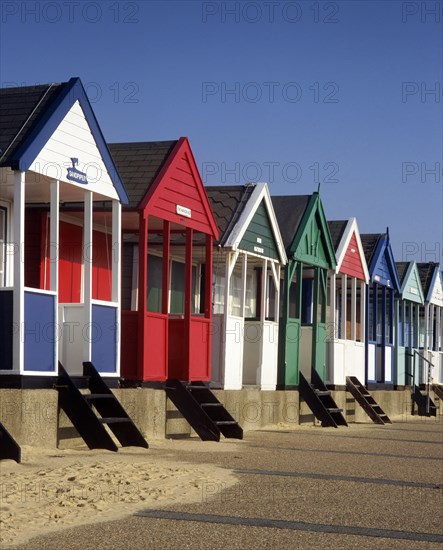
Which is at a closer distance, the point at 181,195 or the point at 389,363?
the point at 181,195

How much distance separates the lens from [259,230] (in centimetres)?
2117

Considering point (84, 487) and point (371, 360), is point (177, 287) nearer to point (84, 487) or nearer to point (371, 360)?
point (371, 360)

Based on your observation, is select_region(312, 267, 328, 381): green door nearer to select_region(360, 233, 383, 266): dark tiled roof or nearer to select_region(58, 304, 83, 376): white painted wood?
select_region(360, 233, 383, 266): dark tiled roof

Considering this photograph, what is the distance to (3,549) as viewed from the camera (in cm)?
764

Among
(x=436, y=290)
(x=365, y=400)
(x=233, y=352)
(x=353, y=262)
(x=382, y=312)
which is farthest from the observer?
(x=436, y=290)

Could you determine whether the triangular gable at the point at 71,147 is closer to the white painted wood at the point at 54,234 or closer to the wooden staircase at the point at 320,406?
the white painted wood at the point at 54,234

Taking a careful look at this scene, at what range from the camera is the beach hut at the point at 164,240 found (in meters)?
16.5

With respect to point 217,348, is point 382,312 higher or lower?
higher

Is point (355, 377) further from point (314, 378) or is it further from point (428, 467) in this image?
point (428, 467)

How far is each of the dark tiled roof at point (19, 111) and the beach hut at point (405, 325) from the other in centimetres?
1880

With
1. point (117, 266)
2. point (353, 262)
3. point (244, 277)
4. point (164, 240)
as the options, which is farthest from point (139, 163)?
point (353, 262)

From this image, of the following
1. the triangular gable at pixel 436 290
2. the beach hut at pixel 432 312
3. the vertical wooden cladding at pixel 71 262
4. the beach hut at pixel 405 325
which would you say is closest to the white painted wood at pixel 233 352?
the vertical wooden cladding at pixel 71 262

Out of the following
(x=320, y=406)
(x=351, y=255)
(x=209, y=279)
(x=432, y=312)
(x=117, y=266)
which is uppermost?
(x=351, y=255)

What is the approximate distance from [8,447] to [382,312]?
64.5 ft
